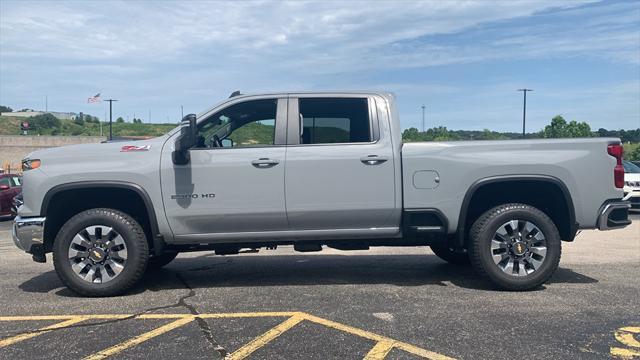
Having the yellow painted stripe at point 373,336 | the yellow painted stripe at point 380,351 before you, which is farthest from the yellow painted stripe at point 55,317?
the yellow painted stripe at point 380,351

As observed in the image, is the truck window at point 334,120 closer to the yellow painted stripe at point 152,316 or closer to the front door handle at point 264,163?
the front door handle at point 264,163

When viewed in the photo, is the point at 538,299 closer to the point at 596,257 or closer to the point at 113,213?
the point at 596,257

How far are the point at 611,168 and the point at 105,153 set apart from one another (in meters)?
5.26

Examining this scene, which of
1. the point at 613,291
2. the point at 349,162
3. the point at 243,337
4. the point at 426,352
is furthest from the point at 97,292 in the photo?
the point at 613,291

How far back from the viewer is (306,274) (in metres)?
6.63

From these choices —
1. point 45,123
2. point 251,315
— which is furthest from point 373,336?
point 45,123

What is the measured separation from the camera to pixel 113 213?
555cm

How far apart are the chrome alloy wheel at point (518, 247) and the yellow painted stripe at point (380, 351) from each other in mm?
2082

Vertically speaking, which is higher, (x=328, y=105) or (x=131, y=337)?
(x=328, y=105)

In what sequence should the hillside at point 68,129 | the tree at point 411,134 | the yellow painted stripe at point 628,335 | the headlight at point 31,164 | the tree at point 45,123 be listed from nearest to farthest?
the yellow painted stripe at point 628,335 → the headlight at point 31,164 → the tree at point 411,134 → the hillside at point 68,129 → the tree at point 45,123

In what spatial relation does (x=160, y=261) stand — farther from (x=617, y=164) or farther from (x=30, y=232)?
(x=617, y=164)

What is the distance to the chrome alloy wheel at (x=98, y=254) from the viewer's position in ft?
18.1

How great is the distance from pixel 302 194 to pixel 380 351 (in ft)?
6.80

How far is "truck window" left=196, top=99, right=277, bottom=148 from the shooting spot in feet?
18.8
